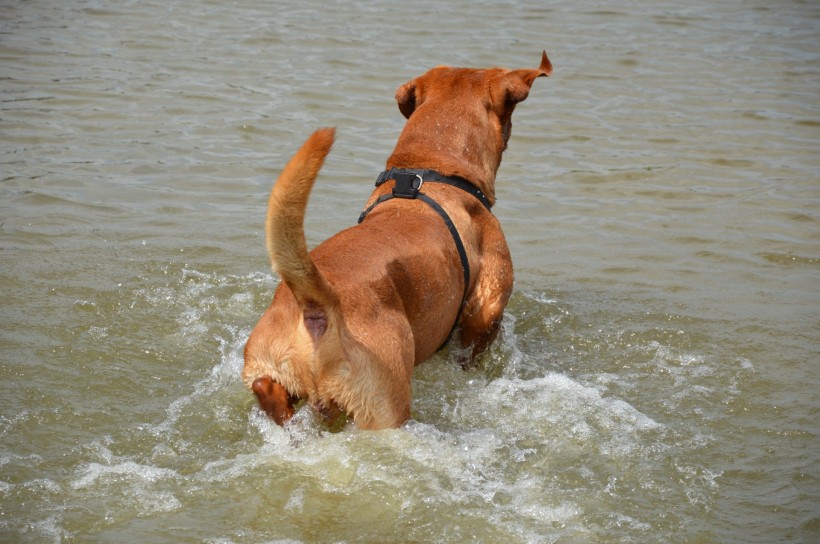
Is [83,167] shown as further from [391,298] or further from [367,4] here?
[367,4]

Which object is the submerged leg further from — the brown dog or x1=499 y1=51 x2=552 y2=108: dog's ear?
x1=499 y1=51 x2=552 y2=108: dog's ear

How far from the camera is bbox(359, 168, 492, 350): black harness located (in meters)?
4.46

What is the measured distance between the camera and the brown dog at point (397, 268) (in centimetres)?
343

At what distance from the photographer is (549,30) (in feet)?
43.7

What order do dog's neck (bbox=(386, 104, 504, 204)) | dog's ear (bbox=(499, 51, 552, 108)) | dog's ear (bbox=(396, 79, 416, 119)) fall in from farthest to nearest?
dog's ear (bbox=(396, 79, 416, 119)) < dog's ear (bbox=(499, 51, 552, 108)) < dog's neck (bbox=(386, 104, 504, 204))

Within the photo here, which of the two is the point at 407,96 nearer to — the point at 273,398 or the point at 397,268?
the point at 397,268

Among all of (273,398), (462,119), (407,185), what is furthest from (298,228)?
(462,119)

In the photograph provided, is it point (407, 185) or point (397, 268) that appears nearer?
point (397, 268)

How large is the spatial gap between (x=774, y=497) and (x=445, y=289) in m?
1.70

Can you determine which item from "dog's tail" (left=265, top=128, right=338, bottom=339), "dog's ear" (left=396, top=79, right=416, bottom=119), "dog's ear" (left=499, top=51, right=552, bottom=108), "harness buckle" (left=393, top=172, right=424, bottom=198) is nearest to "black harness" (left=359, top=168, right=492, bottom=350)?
"harness buckle" (left=393, top=172, right=424, bottom=198)

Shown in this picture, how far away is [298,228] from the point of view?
10.7 feet

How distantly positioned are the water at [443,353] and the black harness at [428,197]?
741 mm

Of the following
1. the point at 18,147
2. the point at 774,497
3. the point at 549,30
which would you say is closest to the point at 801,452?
the point at 774,497

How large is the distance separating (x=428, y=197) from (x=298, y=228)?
4.68ft
